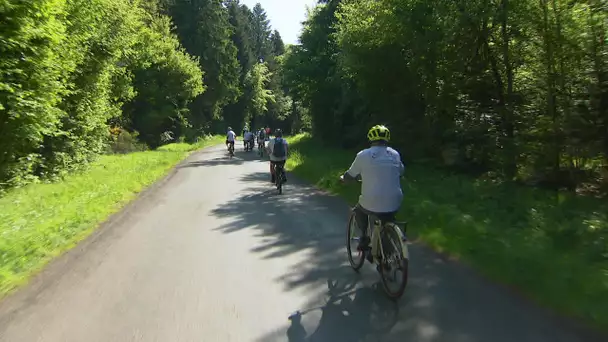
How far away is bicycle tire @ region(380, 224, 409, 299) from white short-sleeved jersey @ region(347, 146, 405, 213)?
0.89 ft

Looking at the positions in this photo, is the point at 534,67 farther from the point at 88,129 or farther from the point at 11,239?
the point at 88,129

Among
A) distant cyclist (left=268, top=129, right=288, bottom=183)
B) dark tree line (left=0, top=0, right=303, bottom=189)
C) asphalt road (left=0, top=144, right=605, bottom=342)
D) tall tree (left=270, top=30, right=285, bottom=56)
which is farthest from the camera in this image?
tall tree (left=270, top=30, right=285, bottom=56)

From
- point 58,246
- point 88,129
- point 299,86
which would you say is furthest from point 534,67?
point 299,86

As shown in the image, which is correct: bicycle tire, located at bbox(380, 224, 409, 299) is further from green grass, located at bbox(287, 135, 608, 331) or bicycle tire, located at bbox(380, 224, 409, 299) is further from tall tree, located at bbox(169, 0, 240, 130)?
tall tree, located at bbox(169, 0, 240, 130)

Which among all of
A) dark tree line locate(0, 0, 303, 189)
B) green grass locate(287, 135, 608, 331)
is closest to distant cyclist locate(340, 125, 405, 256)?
green grass locate(287, 135, 608, 331)

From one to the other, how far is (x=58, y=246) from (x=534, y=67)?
11.3m

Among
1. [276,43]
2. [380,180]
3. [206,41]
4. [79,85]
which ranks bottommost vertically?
[380,180]

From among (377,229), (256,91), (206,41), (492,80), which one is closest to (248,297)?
(377,229)

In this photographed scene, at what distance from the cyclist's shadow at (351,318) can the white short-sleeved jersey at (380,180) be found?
1.00 metres

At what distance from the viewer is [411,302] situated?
5.34 metres

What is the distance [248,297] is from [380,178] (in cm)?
205

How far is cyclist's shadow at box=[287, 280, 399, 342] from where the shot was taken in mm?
Result: 4504

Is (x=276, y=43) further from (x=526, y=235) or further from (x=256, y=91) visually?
(x=526, y=235)

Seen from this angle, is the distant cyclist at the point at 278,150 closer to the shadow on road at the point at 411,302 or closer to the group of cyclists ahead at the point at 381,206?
the shadow on road at the point at 411,302
